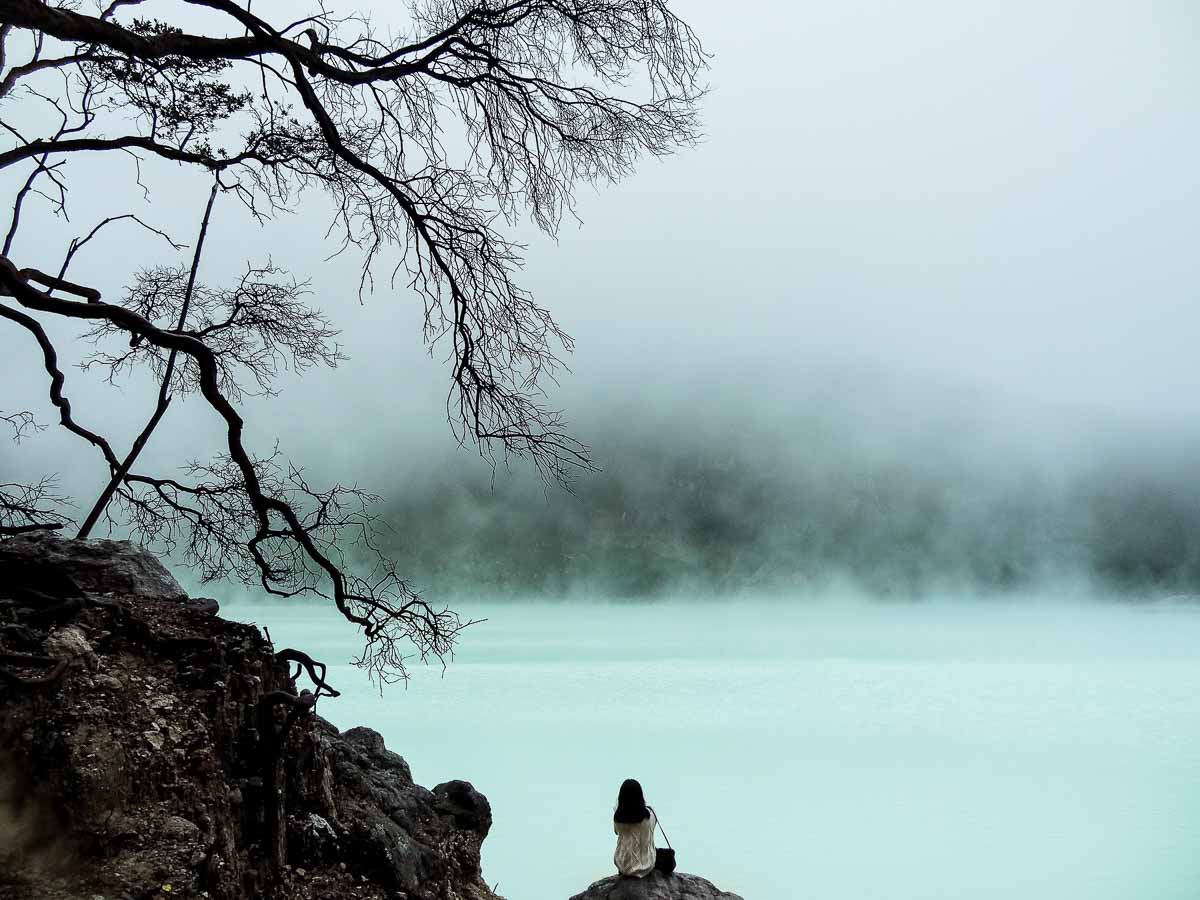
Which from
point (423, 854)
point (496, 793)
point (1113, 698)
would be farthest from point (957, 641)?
point (423, 854)

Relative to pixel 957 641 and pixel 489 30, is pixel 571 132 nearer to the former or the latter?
pixel 489 30

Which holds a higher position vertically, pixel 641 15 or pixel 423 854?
pixel 641 15

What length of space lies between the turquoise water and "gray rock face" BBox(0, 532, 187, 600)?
1915 cm

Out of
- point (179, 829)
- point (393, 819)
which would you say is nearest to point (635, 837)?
point (393, 819)

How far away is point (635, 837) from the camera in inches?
333

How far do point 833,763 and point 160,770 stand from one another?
3740 centimetres

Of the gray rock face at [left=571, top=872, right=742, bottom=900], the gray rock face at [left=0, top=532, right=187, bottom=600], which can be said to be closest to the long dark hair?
the gray rock face at [left=571, top=872, right=742, bottom=900]

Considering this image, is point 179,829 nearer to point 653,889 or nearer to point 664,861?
point 653,889

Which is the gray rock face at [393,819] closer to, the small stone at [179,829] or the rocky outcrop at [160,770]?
the rocky outcrop at [160,770]

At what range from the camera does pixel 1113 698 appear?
53219 millimetres

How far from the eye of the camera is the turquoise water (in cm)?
2662

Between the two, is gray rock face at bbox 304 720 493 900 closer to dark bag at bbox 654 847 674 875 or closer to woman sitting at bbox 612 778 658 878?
woman sitting at bbox 612 778 658 878

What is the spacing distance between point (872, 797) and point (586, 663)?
3620 cm

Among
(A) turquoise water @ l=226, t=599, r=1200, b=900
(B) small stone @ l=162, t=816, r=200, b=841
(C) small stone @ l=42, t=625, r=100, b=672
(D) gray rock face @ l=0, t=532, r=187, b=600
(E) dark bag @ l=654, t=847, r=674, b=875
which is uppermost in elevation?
(D) gray rock face @ l=0, t=532, r=187, b=600
